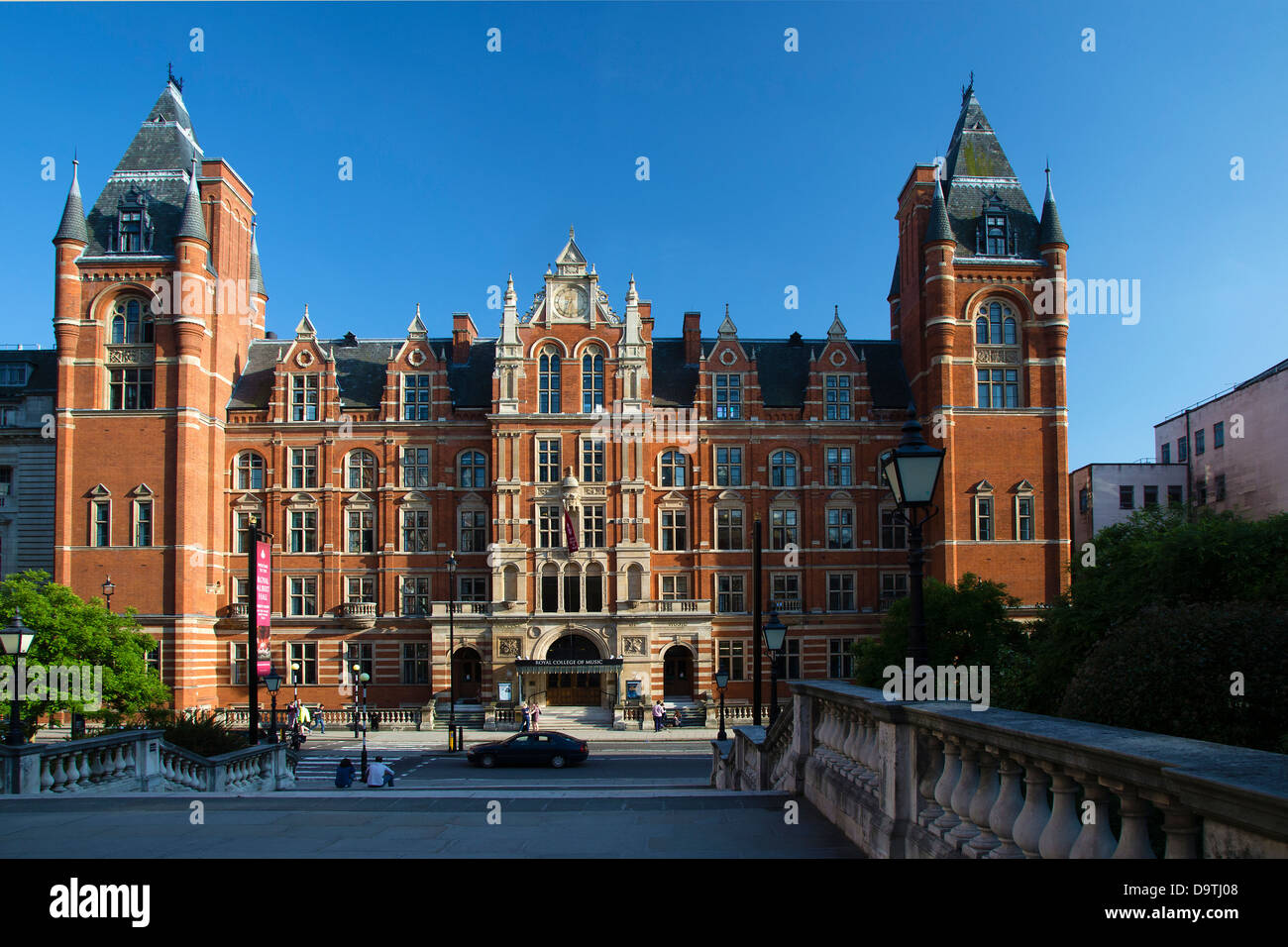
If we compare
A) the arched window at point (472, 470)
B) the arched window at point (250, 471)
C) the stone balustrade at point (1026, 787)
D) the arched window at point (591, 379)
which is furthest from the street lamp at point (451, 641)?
the stone balustrade at point (1026, 787)

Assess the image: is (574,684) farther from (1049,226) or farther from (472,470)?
(1049,226)

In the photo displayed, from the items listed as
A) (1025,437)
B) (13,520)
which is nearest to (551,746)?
(1025,437)

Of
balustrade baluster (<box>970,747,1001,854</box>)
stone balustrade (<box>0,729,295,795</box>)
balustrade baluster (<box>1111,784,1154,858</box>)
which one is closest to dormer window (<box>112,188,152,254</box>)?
stone balustrade (<box>0,729,295,795</box>)

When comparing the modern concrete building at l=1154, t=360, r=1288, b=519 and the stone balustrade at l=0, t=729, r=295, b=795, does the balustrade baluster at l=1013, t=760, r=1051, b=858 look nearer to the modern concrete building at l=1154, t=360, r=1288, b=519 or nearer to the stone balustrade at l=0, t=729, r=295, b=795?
the stone balustrade at l=0, t=729, r=295, b=795

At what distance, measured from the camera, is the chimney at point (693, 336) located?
52.2m

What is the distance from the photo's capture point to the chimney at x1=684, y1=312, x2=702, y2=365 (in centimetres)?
5216

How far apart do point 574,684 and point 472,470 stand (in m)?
11.4

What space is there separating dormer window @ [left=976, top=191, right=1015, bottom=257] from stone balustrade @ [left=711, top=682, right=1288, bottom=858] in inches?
1707

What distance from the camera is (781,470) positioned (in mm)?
50500

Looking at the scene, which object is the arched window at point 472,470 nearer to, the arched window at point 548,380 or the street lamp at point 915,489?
the arched window at point 548,380
